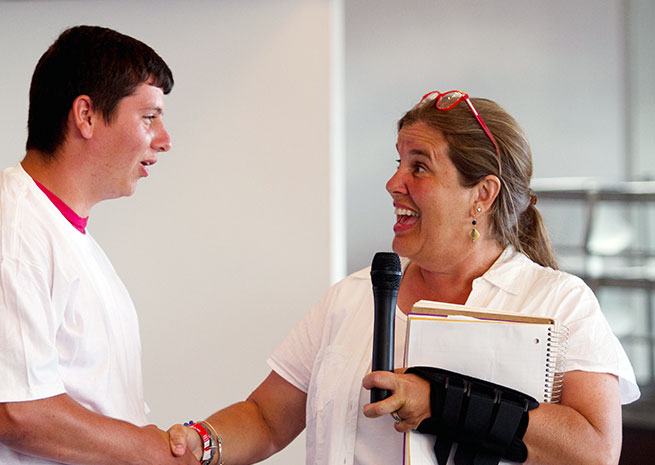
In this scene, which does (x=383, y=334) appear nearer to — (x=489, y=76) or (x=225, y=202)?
(x=225, y=202)

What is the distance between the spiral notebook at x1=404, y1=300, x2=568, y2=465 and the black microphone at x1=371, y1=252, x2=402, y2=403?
0.24 ft

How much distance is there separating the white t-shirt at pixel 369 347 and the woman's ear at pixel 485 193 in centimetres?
13

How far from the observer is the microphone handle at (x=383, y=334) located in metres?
1.46

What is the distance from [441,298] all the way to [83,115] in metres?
0.98

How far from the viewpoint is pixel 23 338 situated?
1.50 m

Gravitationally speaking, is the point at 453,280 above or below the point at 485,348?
above

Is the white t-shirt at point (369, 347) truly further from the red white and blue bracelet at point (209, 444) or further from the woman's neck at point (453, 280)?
the red white and blue bracelet at point (209, 444)

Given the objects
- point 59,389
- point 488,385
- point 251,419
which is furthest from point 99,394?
point 488,385

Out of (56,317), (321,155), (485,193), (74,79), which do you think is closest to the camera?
(56,317)

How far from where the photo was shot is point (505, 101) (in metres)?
3.54

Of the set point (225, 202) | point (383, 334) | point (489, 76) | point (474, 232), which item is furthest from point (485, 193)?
point (225, 202)

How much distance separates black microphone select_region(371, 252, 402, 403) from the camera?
4.78 ft

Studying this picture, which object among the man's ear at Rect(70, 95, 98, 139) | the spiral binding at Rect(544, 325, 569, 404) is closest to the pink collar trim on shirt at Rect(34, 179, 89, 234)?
the man's ear at Rect(70, 95, 98, 139)

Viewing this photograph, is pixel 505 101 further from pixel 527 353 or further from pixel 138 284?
pixel 527 353
